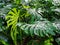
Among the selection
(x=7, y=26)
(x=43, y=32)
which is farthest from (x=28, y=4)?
(x=43, y=32)

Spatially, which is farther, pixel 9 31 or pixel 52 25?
pixel 9 31

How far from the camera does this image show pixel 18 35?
1.88 meters

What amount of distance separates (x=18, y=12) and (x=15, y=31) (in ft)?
0.65

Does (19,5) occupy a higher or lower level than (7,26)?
higher

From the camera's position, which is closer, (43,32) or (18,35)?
(43,32)

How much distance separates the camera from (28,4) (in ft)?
6.63

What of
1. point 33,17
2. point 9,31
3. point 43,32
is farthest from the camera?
point 9,31

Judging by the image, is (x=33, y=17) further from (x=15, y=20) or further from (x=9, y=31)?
(x=9, y=31)

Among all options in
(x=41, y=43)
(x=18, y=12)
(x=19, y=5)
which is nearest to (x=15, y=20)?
(x=18, y=12)

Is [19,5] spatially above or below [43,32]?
above

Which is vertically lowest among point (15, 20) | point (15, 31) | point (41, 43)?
point (41, 43)

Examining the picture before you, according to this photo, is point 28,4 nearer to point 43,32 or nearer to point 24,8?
point 24,8

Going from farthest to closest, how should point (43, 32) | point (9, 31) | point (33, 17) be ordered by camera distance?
1. point (9, 31)
2. point (33, 17)
3. point (43, 32)

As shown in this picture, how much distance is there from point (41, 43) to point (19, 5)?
0.48 m
